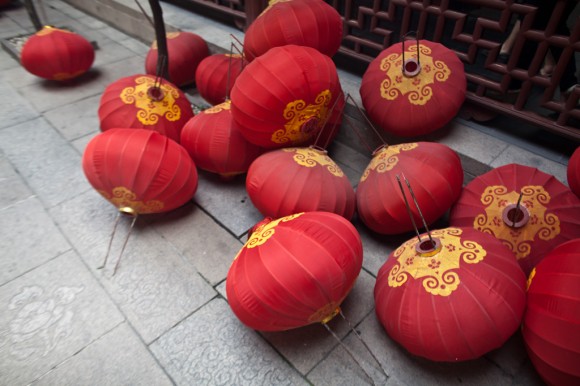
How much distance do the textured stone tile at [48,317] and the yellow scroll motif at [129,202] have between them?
48cm

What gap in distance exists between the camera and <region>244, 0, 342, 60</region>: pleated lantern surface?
294 cm

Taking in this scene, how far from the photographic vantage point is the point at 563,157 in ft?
9.67

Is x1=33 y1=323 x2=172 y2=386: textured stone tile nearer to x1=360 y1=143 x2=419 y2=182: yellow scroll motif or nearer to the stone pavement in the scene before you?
the stone pavement

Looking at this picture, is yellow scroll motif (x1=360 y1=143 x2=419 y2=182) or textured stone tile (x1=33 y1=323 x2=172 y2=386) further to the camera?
yellow scroll motif (x1=360 y1=143 x2=419 y2=182)

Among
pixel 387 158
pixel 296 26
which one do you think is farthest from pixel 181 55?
pixel 387 158

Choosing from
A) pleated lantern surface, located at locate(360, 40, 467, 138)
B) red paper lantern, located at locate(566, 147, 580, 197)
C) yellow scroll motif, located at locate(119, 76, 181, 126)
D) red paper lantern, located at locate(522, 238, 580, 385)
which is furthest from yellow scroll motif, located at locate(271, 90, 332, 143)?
red paper lantern, located at locate(522, 238, 580, 385)

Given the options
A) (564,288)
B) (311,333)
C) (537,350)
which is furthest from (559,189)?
(311,333)

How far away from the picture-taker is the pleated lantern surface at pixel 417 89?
2.88 m

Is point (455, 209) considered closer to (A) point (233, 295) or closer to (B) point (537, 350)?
(B) point (537, 350)

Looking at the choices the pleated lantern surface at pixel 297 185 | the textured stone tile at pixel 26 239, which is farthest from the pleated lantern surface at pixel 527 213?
the textured stone tile at pixel 26 239

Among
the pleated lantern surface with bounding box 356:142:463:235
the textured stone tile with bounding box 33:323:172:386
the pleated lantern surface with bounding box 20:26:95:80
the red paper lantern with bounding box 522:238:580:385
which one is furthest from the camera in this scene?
the pleated lantern surface with bounding box 20:26:95:80

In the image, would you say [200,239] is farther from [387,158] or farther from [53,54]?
[53,54]

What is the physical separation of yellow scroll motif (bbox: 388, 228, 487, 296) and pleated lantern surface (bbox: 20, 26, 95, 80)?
13.9ft

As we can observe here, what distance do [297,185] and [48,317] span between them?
169 centimetres
